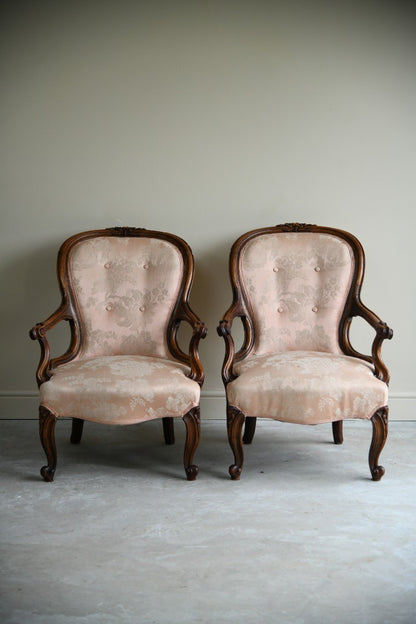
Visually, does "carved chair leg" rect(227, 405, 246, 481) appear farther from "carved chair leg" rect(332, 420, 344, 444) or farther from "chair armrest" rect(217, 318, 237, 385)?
"carved chair leg" rect(332, 420, 344, 444)

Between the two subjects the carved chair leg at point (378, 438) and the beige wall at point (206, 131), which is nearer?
the carved chair leg at point (378, 438)

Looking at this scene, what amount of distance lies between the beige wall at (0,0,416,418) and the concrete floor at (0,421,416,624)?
2.67ft

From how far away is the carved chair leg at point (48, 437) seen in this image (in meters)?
2.61

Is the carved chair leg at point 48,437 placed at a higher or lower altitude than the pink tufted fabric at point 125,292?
lower

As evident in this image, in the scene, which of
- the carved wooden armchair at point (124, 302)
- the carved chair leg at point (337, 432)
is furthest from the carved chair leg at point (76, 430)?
the carved chair leg at point (337, 432)

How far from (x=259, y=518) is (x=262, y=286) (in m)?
1.22

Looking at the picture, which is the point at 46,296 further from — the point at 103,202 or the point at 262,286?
the point at 262,286

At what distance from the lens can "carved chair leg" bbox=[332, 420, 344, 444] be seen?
10.2ft

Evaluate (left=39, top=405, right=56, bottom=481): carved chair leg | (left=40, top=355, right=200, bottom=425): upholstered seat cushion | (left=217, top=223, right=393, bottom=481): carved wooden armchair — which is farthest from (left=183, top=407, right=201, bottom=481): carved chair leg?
(left=39, top=405, right=56, bottom=481): carved chair leg

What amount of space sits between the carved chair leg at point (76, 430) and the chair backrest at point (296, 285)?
3.09ft

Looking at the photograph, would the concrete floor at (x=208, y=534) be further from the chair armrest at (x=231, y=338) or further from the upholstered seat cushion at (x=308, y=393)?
the chair armrest at (x=231, y=338)

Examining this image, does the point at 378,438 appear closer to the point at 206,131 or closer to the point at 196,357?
the point at 196,357

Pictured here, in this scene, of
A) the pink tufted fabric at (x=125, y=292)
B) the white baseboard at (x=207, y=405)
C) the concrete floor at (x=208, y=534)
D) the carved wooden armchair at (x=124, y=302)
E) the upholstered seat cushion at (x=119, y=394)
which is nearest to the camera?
the concrete floor at (x=208, y=534)

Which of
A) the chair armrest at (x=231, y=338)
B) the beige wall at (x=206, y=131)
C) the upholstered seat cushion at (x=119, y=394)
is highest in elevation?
the beige wall at (x=206, y=131)
